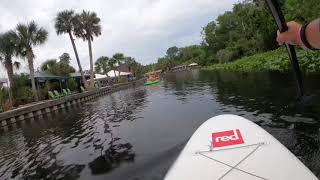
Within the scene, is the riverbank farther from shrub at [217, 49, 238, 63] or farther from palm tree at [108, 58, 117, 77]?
palm tree at [108, 58, 117, 77]

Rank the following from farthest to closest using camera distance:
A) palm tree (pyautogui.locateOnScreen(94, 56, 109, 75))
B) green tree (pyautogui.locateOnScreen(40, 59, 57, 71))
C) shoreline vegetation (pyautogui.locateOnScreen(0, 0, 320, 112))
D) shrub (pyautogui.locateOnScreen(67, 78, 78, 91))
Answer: palm tree (pyautogui.locateOnScreen(94, 56, 109, 75)) < green tree (pyautogui.locateOnScreen(40, 59, 57, 71)) < shrub (pyautogui.locateOnScreen(67, 78, 78, 91)) < shoreline vegetation (pyautogui.locateOnScreen(0, 0, 320, 112))

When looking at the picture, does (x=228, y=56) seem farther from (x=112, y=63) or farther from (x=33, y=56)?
(x=33, y=56)

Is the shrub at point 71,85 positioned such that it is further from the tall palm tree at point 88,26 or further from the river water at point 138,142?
the river water at point 138,142

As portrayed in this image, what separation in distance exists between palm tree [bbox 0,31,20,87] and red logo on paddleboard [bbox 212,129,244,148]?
109 ft

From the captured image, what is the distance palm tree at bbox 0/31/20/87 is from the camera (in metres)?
36.9

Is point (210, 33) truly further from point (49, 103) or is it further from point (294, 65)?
point (294, 65)

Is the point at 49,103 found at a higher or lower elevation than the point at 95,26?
lower

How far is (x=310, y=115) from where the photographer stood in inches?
444

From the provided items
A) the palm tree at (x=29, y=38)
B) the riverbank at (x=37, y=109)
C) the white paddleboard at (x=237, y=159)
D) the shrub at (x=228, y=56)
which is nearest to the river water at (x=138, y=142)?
the white paddleboard at (x=237, y=159)

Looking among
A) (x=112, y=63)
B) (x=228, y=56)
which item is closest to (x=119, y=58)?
(x=112, y=63)

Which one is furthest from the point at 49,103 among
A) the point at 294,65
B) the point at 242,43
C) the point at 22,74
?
the point at 242,43

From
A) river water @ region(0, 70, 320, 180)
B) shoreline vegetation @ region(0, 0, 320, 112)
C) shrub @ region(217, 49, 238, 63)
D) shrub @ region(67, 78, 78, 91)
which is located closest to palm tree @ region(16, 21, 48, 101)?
shoreline vegetation @ region(0, 0, 320, 112)

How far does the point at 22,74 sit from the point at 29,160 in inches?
1300

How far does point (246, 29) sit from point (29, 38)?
50379mm
